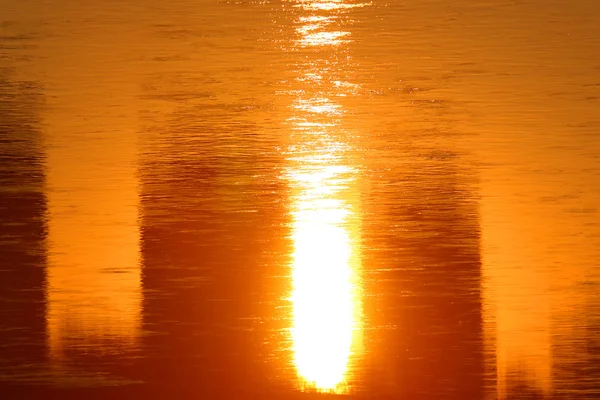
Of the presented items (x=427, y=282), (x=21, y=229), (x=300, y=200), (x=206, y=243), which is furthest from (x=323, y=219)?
(x=21, y=229)

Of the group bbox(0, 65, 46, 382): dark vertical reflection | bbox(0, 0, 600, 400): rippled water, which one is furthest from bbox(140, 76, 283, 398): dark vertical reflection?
bbox(0, 65, 46, 382): dark vertical reflection

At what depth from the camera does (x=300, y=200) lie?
4.29 meters

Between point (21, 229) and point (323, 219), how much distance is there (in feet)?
3.04

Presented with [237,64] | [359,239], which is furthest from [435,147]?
[237,64]

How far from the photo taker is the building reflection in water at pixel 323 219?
3.43 m

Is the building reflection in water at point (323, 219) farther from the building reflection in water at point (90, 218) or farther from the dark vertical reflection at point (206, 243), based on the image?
the building reflection in water at point (90, 218)

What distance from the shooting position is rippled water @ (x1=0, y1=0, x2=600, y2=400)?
11.1 feet

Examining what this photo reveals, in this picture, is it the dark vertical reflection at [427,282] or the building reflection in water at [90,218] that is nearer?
the dark vertical reflection at [427,282]

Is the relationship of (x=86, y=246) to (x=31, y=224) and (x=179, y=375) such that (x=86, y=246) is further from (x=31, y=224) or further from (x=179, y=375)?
(x=179, y=375)

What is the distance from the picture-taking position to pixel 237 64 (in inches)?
214

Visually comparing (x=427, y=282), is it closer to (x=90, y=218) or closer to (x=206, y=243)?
(x=206, y=243)

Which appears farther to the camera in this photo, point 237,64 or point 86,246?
point 237,64

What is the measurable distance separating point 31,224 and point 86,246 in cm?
24

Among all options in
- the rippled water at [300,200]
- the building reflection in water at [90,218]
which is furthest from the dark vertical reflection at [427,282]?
the building reflection in water at [90,218]
